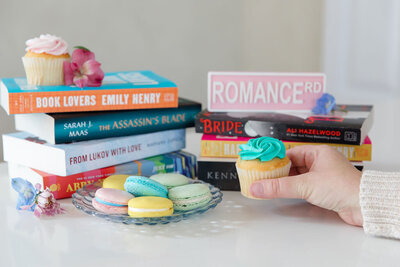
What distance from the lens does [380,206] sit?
85cm

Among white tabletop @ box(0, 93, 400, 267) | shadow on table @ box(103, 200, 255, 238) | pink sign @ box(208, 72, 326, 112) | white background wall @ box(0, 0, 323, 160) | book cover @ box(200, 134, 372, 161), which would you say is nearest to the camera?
white tabletop @ box(0, 93, 400, 267)

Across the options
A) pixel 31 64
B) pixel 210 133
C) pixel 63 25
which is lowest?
pixel 210 133

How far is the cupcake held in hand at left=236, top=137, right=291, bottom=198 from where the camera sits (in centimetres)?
92

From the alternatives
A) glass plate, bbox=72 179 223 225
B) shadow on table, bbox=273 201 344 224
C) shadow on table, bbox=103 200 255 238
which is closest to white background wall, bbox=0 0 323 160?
glass plate, bbox=72 179 223 225

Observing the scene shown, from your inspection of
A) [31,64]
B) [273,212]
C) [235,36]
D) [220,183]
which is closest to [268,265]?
[273,212]

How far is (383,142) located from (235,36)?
1.05m

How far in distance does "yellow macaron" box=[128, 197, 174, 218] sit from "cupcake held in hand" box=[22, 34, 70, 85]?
1.34ft

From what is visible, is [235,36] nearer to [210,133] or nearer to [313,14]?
[313,14]

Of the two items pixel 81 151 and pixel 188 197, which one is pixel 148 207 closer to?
pixel 188 197

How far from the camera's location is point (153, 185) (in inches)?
35.4

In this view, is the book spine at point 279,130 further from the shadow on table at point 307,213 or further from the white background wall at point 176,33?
the white background wall at point 176,33

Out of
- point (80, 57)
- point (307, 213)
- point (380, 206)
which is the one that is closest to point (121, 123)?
point (80, 57)

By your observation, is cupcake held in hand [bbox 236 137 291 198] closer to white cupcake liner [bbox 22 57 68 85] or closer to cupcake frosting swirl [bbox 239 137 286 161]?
cupcake frosting swirl [bbox 239 137 286 161]

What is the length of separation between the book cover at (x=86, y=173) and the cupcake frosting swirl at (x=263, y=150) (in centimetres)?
27
